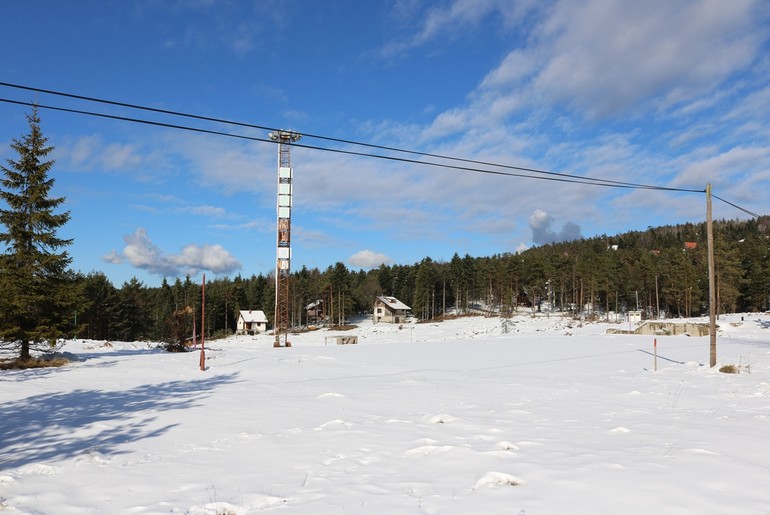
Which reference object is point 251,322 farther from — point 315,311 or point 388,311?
point 388,311

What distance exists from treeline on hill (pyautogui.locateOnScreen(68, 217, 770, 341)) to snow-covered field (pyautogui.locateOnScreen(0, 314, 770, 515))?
53.0 meters

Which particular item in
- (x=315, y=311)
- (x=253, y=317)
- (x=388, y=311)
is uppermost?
(x=388, y=311)

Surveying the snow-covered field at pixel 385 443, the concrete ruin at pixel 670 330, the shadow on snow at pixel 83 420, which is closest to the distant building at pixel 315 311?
the concrete ruin at pixel 670 330

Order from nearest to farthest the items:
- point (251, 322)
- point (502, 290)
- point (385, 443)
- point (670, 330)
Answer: point (385, 443) < point (670, 330) < point (251, 322) < point (502, 290)

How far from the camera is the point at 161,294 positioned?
377 ft

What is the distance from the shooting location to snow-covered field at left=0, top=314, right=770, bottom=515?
5.99 meters

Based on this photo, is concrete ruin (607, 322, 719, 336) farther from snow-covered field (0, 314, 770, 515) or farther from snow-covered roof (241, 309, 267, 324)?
snow-covered roof (241, 309, 267, 324)

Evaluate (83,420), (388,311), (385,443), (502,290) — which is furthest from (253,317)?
(385,443)

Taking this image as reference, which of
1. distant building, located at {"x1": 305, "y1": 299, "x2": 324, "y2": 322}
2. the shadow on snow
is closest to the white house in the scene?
distant building, located at {"x1": 305, "y1": 299, "x2": 324, "y2": 322}

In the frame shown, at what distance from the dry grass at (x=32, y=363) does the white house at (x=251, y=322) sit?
71.8 meters

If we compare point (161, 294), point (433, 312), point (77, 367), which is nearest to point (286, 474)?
point (77, 367)

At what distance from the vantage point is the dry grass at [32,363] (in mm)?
20156

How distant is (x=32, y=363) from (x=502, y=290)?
8835 cm

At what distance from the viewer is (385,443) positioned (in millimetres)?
8930
